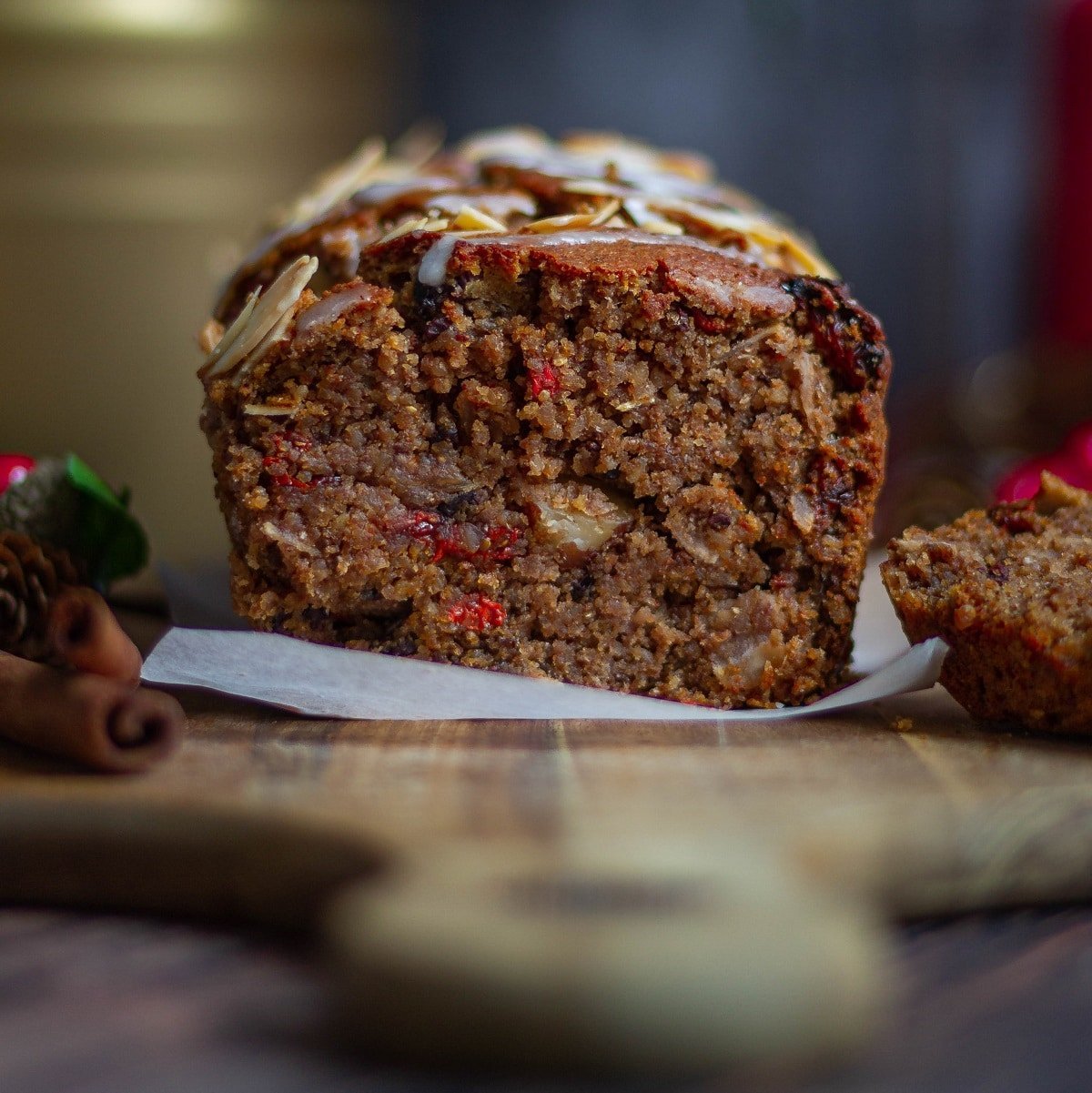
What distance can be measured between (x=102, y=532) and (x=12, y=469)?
1.46 ft

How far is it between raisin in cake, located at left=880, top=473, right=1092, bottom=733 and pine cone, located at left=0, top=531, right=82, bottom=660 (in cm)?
155

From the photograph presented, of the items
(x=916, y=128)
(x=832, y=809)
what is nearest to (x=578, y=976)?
(x=832, y=809)

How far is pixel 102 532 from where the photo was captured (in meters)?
2.67

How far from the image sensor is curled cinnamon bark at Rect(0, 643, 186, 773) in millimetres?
1670

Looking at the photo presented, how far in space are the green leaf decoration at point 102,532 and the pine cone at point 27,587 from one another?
0.68ft

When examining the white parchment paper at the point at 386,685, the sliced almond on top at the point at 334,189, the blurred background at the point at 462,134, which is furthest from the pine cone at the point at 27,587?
the blurred background at the point at 462,134

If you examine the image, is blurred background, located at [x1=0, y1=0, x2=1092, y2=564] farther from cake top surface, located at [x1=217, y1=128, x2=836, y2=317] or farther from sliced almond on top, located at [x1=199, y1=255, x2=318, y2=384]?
sliced almond on top, located at [x1=199, y1=255, x2=318, y2=384]

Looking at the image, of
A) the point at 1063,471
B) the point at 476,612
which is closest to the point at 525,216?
the point at 476,612

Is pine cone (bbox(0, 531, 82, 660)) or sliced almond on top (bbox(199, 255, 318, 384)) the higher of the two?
sliced almond on top (bbox(199, 255, 318, 384))

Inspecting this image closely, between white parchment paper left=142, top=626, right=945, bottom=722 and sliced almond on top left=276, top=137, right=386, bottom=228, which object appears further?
sliced almond on top left=276, top=137, right=386, bottom=228

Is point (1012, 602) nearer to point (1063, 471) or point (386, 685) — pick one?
point (386, 685)

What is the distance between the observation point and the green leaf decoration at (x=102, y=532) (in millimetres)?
2658

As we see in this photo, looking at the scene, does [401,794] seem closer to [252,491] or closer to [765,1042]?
[765,1042]

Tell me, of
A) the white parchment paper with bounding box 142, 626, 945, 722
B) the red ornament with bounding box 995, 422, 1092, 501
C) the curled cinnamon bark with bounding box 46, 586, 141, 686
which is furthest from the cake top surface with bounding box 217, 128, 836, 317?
the red ornament with bounding box 995, 422, 1092, 501
